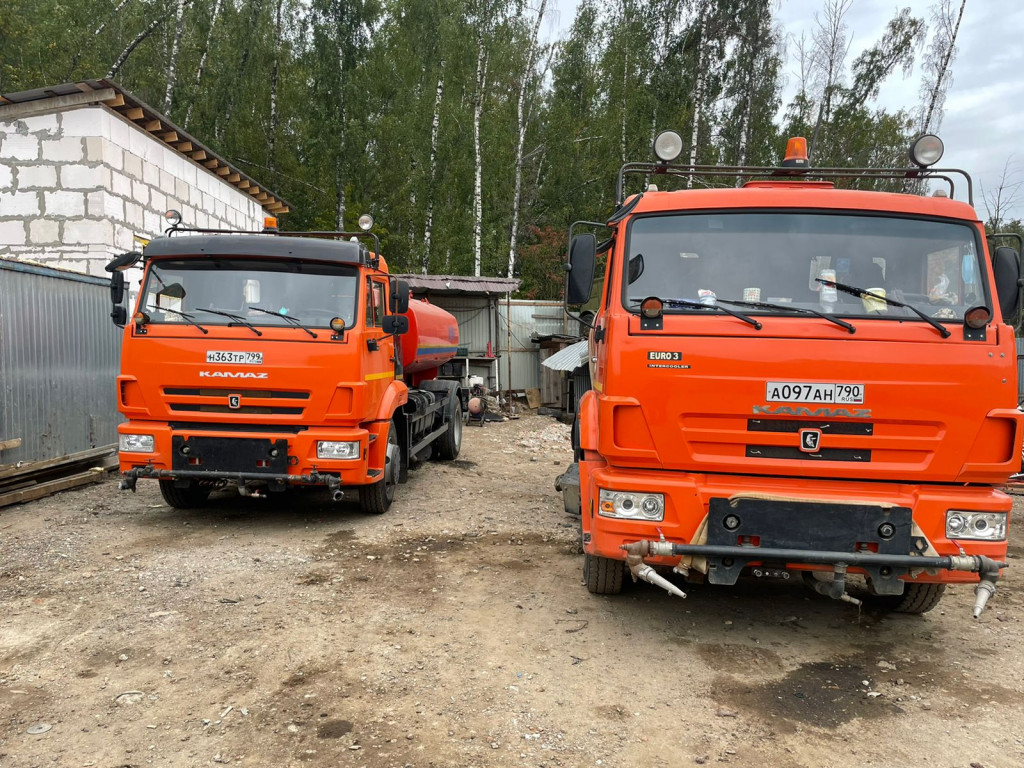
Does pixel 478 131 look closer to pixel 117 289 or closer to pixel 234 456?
pixel 117 289

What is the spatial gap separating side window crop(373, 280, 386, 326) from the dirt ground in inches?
81.7

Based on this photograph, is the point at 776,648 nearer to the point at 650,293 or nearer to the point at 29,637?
the point at 650,293

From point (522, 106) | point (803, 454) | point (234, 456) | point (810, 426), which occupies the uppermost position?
point (522, 106)

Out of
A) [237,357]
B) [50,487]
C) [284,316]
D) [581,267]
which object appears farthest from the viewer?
[50,487]

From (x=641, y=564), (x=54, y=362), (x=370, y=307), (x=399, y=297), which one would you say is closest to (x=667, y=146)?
(x=641, y=564)

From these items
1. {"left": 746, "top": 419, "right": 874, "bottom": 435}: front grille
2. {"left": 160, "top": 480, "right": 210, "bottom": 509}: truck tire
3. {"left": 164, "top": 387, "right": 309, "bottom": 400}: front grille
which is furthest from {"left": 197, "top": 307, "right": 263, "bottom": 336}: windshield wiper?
{"left": 746, "top": 419, "right": 874, "bottom": 435}: front grille

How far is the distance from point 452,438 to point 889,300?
24.8 ft

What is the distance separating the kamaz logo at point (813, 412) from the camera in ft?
11.9

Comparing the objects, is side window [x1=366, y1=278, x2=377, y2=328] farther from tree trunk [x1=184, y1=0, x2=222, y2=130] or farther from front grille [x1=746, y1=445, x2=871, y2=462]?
tree trunk [x1=184, y1=0, x2=222, y2=130]

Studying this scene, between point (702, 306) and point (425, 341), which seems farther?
point (425, 341)

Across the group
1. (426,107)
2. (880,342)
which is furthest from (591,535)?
(426,107)

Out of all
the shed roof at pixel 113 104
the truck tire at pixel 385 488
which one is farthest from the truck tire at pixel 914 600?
the shed roof at pixel 113 104

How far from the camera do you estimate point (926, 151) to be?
15.9ft

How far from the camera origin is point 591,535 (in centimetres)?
405
